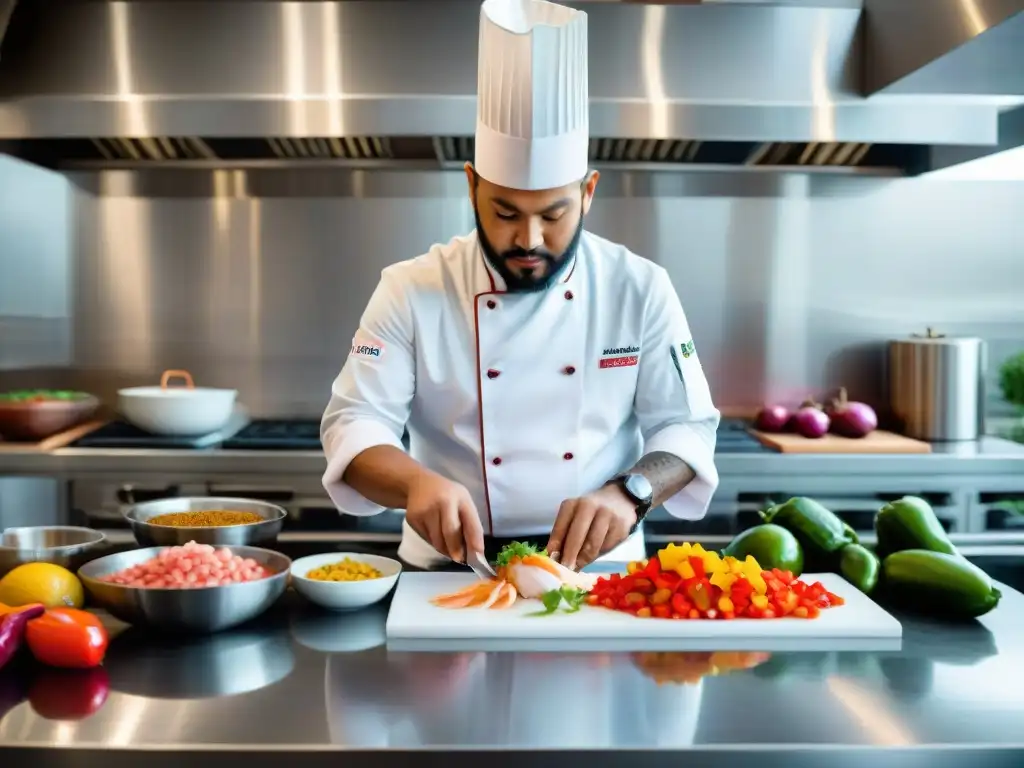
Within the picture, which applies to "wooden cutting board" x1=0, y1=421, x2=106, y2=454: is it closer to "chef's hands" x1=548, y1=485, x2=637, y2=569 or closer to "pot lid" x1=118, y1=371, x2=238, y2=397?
"pot lid" x1=118, y1=371, x2=238, y2=397

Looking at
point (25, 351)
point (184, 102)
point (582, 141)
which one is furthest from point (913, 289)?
point (25, 351)

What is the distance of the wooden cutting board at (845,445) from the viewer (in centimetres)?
337

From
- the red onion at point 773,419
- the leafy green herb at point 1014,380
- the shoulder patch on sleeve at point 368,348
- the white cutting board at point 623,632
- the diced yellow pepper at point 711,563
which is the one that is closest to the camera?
the white cutting board at point 623,632

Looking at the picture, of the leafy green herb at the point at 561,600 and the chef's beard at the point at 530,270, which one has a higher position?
the chef's beard at the point at 530,270

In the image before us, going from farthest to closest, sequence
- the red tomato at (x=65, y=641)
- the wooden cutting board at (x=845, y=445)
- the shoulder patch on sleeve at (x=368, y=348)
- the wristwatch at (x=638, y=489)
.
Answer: the wooden cutting board at (x=845, y=445) → the shoulder patch on sleeve at (x=368, y=348) → the wristwatch at (x=638, y=489) → the red tomato at (x=65, y=641)

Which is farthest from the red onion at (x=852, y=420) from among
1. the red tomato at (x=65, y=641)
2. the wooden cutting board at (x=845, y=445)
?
the red tomato at (x=65, y=641)

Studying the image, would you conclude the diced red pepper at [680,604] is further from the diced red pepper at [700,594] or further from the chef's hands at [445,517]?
the chef's hands at [445,517]

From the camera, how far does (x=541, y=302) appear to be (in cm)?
231

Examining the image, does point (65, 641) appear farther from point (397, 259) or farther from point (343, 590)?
point (397, 259)

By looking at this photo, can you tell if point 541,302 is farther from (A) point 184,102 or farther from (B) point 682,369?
(A) point 184,102

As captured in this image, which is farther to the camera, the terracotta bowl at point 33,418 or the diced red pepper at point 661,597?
the terracotta bowl at point 33,418

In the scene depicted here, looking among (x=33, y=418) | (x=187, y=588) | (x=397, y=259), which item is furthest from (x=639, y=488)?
(x=33, y=418)

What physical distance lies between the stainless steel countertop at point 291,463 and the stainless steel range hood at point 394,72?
96 centimetres

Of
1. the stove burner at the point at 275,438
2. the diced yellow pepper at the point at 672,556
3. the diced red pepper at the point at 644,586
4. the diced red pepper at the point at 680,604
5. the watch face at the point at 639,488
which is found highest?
the watch face at the point at 639,488
